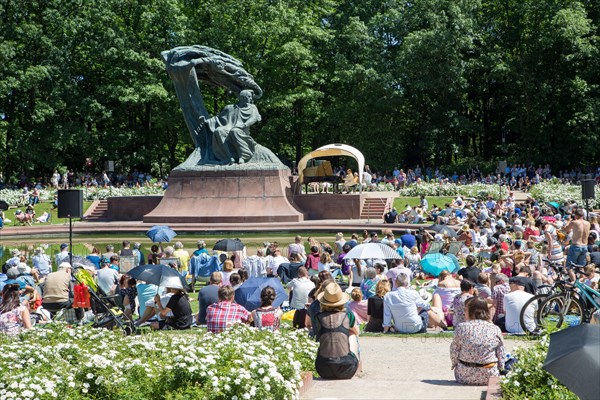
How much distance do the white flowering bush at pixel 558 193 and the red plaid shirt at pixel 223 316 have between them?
26.4 meters

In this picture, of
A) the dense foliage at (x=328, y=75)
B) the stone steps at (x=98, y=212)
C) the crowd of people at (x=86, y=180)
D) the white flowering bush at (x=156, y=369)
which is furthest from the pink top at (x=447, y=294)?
the dense foliage at (x=328, y=75)


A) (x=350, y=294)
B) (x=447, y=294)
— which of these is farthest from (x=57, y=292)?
(x=447, y=294)

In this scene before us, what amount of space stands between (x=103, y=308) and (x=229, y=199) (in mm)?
19151

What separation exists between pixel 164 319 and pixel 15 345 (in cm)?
385

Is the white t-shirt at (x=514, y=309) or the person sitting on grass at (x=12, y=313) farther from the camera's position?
the white t-shirt at (x=514, y=309)

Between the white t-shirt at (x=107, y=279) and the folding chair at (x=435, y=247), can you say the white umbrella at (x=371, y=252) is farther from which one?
the white t-shirt at (x=107, y=279)

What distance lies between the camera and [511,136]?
5425cm

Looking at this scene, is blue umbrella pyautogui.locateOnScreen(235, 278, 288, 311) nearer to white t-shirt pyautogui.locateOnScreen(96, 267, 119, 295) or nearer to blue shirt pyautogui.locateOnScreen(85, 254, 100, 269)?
white t-shirt pyautogui.locateOnScreen(96, 267, 119, 295)

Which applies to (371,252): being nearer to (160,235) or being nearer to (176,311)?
(176,311)

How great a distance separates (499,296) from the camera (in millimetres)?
12156

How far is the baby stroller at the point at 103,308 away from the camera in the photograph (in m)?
11.0

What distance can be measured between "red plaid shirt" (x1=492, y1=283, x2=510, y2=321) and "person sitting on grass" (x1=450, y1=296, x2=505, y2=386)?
12.5 feet

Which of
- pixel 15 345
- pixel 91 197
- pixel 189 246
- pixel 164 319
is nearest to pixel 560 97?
pixel 91 197

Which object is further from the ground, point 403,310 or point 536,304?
point 536,304
